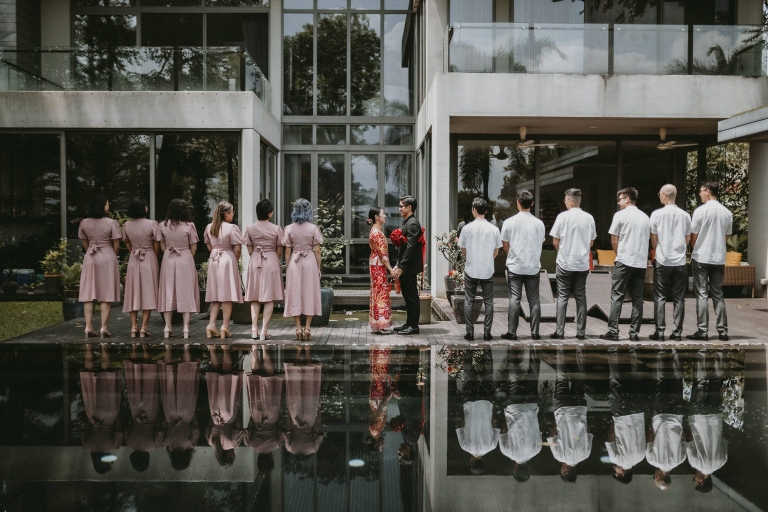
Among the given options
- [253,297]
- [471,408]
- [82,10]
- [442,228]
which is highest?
[82,10]

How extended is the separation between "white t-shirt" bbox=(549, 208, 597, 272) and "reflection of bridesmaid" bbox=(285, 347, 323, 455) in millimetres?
3544

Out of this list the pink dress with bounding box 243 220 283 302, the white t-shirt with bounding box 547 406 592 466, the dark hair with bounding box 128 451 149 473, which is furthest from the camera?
the pink dress with bounding box 243 220 283 302

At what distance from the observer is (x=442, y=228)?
1292 cm

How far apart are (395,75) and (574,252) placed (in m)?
9.96

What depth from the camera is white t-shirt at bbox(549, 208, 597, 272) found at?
8.73 metres

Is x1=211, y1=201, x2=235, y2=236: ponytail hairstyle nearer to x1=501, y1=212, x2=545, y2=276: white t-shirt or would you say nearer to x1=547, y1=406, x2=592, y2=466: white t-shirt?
x1=501, y1=212, x2=545, y2=276: white t-shirt

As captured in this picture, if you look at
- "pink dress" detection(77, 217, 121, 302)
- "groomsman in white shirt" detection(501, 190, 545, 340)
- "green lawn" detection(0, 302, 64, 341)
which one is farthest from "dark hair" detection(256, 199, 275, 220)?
"green lawn" detection(0, 302, 64, 341)

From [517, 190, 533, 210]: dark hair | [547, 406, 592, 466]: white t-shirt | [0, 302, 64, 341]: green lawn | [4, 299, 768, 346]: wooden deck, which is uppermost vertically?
[517, 190, 533, 210]: dark hair

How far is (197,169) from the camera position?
14.0 meters

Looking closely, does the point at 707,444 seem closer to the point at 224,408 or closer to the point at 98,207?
the point at 224,408

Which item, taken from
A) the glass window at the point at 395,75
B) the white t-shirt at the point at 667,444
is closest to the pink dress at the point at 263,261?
the white t-shirt at the point at 667,444

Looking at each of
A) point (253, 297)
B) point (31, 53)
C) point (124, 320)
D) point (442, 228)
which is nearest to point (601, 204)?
point (442, 228)

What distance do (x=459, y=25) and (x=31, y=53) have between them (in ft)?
28.2

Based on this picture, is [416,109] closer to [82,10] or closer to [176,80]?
[176,80]
